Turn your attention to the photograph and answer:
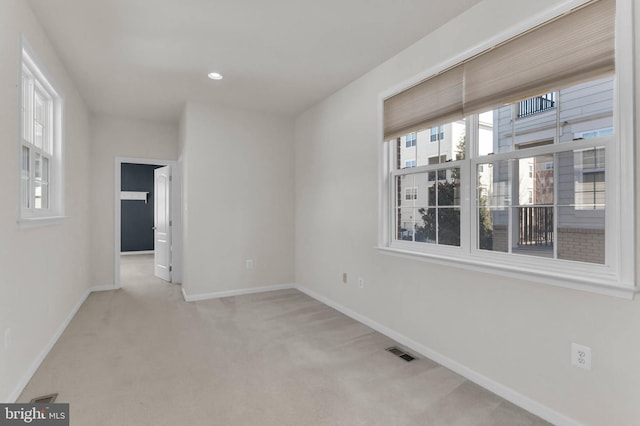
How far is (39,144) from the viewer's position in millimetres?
3115

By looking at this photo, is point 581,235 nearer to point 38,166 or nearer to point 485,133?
point 485,133

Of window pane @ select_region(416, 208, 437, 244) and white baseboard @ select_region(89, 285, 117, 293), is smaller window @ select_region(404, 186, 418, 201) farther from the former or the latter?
white baseboard @ select_region(89, 285, 117, 293)

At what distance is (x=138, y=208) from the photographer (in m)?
9.63

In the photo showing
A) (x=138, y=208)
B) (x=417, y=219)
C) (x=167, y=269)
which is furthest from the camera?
(x=138, y=208)

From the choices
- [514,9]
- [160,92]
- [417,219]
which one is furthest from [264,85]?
[514,9]

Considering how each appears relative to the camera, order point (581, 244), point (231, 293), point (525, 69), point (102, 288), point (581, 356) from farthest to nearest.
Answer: point (102, 288), point (231, 293), point (525, 69), point (581, 244), point (581, 356)

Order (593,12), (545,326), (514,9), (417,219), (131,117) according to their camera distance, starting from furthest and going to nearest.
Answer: (131,117)
(417,219)
(514,9)
(545,326)
(593,12)

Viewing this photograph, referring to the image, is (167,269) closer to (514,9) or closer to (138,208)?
(138,208)

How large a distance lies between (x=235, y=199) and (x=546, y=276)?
12.9 ft

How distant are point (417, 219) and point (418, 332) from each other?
3.34 ft

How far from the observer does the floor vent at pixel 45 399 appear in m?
2.13

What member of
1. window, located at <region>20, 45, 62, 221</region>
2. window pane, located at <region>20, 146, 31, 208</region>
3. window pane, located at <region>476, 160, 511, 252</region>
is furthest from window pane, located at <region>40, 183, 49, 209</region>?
window pane, located at <region>476, 160, 511, 252</region>

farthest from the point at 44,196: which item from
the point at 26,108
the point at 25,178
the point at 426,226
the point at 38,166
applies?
the point at 426,226

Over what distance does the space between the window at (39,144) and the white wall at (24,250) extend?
0.39ft
